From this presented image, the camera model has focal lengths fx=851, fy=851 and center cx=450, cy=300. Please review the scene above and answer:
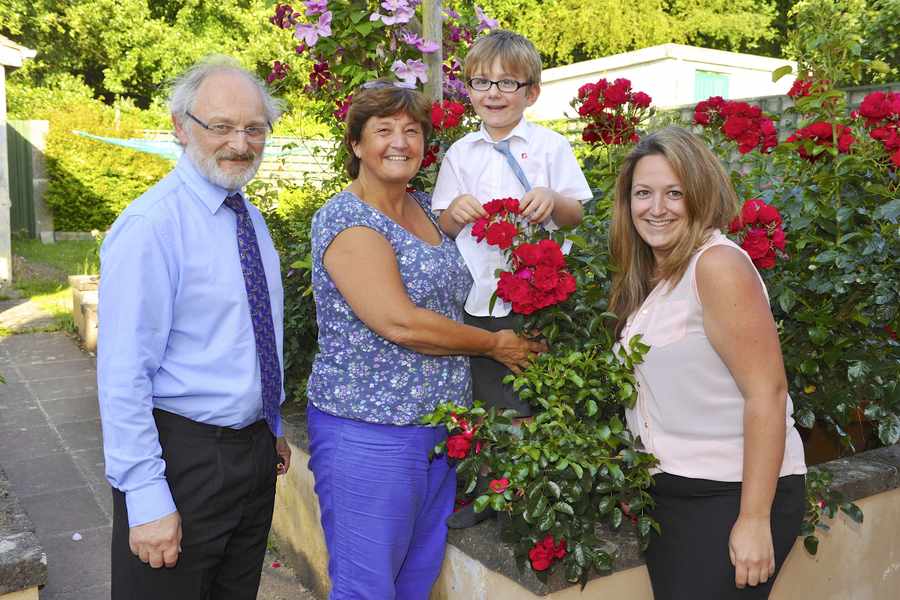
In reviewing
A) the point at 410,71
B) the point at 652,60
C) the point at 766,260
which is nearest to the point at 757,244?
the point at 766,260

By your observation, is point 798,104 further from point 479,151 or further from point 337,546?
point 337,546

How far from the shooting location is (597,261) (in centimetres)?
251

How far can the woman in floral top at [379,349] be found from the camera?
2.25 m

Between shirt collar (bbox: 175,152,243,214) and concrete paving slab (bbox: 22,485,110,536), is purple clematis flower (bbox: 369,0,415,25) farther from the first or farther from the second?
concrete paving slab (bbox: 22,485,110,536)

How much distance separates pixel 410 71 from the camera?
3.95 m

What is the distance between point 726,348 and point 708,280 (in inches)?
6.2

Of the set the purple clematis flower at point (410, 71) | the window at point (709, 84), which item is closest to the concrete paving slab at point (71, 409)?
the purple clematis flower at point (410, 71)

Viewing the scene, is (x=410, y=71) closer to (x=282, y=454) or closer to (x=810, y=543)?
(x=282, y=454)

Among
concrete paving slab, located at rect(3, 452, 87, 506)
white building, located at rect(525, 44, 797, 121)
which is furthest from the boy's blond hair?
white building, located at rect(525, 44, 797, 121)

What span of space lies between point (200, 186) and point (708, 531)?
1.51 meters

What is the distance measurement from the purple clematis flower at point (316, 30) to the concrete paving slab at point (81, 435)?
3071 mm

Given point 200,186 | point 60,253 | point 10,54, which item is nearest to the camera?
point 200,186

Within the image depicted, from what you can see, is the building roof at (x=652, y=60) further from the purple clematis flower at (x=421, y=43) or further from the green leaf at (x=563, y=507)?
the green leaf at (x=563, y=507)

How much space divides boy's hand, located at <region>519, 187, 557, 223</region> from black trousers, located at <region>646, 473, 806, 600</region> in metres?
0.79
